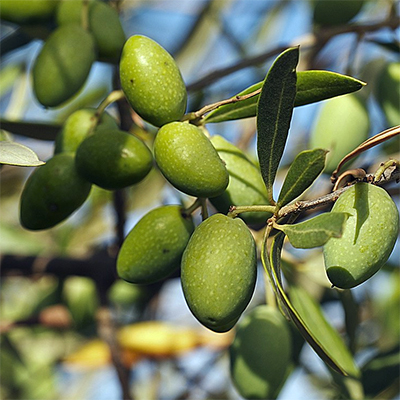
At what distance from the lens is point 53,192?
0.81 metres

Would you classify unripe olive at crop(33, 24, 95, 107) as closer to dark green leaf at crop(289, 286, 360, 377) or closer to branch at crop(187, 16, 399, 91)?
branch at crop(187, 16, 399, 91)

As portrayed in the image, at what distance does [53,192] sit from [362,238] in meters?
0.37

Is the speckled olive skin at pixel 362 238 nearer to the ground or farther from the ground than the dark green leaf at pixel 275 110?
nearer to the ground

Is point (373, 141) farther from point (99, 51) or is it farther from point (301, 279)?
point (301, 279)

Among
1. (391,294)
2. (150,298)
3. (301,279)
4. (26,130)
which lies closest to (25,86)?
(26,130)

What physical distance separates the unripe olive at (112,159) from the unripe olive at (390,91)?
0.51 metres

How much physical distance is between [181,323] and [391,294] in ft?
2.24

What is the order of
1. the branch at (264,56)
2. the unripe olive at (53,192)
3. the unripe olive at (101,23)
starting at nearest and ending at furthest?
the unripe olive at (53,192)
the unripe olive at (101,23)
the branch at (264,56)

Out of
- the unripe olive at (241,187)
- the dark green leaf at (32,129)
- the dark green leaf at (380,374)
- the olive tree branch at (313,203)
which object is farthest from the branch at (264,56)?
the dark green leaf at (380,374)

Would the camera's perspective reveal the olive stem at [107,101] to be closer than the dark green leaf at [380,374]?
Yes

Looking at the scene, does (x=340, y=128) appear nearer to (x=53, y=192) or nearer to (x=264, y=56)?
(x=264, y=56)

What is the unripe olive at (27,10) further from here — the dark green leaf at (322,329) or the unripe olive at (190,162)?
the dark green leaf at (322,329)

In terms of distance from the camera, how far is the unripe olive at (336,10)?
1.22m

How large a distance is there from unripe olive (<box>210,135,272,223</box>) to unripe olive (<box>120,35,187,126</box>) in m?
0.09
